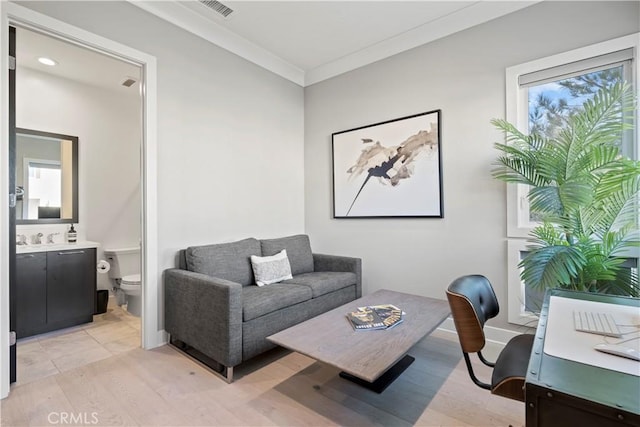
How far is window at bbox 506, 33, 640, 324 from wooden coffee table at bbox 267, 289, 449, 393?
77cm

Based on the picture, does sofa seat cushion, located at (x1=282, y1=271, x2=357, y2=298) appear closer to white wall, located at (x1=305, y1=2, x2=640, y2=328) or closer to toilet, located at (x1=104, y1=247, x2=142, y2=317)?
white wall, located at (x1=305, y1=2, x2=640, y2=328)

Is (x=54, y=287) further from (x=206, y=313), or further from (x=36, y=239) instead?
(x=206, y=313)

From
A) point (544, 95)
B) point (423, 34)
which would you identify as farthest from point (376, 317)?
point (423, 34)

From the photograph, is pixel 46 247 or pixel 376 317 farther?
pixel 46 247

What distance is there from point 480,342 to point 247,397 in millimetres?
1379

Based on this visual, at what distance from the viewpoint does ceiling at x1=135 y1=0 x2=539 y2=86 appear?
8.54 ft

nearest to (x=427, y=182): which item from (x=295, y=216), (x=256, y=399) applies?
(x=295, y=216)

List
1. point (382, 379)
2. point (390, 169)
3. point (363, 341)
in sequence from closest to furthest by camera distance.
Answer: point (363, 341) → point (382, 379) → point (390, 169)

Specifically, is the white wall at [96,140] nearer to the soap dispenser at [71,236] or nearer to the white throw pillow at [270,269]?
the soap dispenser at [71,236]

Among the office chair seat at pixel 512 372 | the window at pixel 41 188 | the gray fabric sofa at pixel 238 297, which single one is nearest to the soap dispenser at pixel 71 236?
the window at pixel 41 188

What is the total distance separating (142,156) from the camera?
98.0 inches

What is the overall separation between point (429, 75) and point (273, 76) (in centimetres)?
175

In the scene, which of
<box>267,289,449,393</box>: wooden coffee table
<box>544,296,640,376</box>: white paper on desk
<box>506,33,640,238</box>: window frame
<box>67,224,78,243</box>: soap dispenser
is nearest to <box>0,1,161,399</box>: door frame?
<box>267,289,449,393</box>: wooden coffee table

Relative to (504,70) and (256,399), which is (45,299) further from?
(504,70)
